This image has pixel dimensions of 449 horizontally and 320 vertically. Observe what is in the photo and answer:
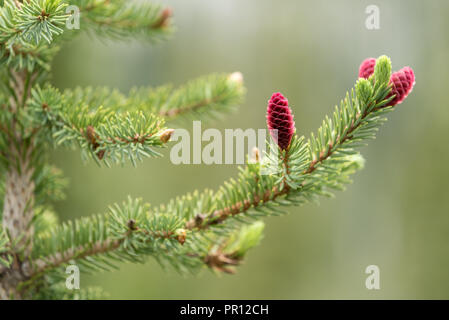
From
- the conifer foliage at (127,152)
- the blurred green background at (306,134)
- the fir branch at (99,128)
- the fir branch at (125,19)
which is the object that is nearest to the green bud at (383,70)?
the conifer foliage at (127,152)

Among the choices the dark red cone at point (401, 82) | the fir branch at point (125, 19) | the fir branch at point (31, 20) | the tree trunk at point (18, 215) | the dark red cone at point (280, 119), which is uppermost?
the fir branch at point (125, 19)

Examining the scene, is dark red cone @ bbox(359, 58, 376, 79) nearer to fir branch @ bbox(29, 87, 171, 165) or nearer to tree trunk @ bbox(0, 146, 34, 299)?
fir branch @ bbox(29, 87, 171, 165)

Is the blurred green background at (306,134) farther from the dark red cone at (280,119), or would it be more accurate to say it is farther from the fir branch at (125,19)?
the dark red cone at (280,119)

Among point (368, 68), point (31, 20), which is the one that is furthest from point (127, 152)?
point (368, 68)

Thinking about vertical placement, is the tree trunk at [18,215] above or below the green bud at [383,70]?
below

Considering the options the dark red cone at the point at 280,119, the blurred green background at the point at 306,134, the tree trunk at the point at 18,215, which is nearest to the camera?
the dark red cone at the point at 280,119

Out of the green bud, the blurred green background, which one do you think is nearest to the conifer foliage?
the green bud

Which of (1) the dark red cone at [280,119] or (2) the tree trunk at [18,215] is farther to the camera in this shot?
(2) the tree trunk at [18,215]

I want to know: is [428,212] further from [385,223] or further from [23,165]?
[23,165]
